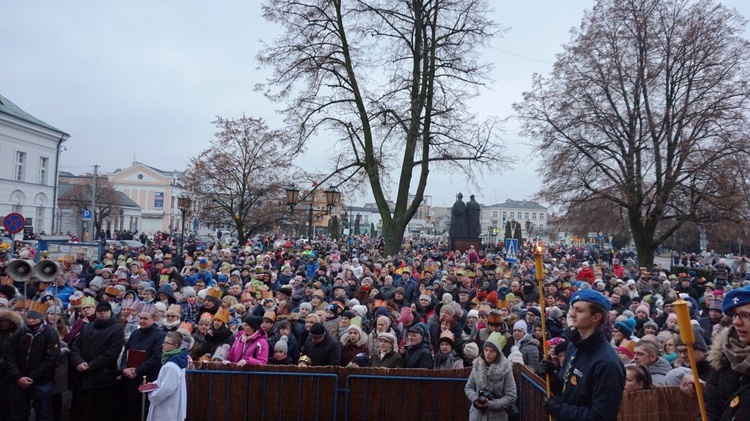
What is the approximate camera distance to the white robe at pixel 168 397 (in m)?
5.63

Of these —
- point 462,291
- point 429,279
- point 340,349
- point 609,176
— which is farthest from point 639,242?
point 340,349

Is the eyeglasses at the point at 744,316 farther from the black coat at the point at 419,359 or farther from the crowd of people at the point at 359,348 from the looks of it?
the black coat at the point at 419,359

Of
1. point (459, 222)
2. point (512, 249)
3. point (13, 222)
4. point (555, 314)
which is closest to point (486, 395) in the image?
point (555, 314)

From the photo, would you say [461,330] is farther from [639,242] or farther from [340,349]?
[639,242]

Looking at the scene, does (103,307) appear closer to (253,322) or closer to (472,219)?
(253,322)

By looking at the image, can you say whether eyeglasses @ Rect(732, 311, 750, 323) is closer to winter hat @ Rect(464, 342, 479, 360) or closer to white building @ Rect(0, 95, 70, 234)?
winter hat @ Rect(464, 342, 479, 360)

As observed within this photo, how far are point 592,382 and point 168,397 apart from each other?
162 inches

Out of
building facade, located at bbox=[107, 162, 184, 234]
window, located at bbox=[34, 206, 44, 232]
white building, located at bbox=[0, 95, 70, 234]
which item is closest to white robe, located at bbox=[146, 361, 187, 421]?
white building, located at bbox=[0, 95, 70, 234]

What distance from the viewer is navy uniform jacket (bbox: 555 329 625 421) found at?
3293mm

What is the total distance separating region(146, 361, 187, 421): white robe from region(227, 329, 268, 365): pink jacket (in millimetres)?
1551

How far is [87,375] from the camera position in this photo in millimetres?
6785

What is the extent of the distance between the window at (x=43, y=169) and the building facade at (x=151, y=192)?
1820 inches

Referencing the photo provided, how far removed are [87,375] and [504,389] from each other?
4.77 metres

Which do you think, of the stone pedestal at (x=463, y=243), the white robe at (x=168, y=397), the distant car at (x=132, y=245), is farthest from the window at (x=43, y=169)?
the white robe at (x=168, y=397)
